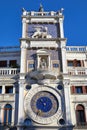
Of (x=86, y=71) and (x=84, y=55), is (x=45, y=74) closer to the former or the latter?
(x=86, y=71)

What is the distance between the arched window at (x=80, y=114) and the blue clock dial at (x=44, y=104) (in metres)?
2.84

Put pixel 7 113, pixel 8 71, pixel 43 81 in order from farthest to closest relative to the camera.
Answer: pixel 8 71 < pixel 43 81 < pixel 7 113

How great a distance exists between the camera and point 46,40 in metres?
36.3

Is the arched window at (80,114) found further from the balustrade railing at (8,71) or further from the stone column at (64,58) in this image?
the balustrade railing at (8,71)

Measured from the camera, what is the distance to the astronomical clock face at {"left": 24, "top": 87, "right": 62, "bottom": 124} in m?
30.0

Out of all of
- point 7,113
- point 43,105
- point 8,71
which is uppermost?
point 8,71

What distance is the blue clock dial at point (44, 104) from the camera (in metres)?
30.4

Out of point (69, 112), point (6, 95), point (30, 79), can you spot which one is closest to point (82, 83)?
point (69, 112)

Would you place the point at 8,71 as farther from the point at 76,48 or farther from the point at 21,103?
the point at 76,48

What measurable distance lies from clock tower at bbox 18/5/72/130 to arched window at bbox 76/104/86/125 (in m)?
1.56

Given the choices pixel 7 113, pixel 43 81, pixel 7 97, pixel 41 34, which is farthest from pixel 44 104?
pixel 41 34

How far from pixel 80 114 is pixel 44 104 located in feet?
15.7

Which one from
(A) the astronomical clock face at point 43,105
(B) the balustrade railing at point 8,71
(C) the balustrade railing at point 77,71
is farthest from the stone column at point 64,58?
(B) the balustrade railing at point 8,71

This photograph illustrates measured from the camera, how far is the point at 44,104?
3109 cm
